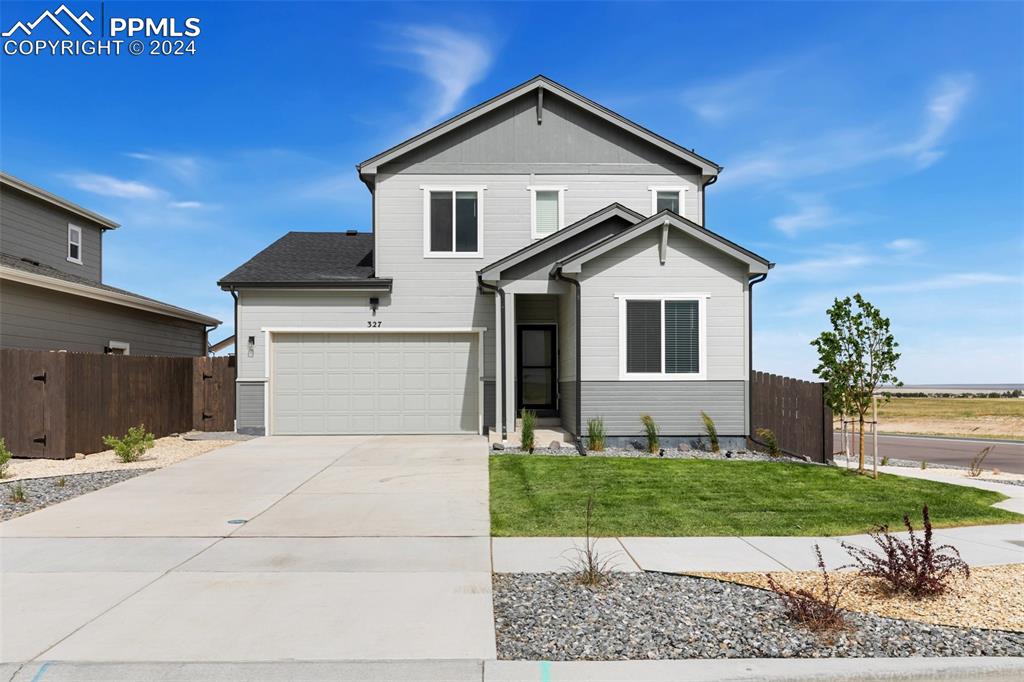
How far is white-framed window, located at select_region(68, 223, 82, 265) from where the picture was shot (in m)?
22.9

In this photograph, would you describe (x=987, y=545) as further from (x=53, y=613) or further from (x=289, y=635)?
(x=53, y=613)

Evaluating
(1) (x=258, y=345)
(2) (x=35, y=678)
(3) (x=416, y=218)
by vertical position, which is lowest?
(2) (x=35, y=678)

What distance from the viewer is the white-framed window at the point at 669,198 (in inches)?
707

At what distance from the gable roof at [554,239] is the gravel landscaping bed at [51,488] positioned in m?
7.49

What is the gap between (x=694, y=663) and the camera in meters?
4.48

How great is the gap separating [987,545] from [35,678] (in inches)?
326

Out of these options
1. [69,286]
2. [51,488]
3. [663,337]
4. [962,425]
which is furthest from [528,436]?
[962,425]

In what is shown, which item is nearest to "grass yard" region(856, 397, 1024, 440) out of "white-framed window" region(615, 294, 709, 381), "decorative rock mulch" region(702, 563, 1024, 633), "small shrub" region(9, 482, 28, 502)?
"white-framed window" region(615, 294, 709, 381)

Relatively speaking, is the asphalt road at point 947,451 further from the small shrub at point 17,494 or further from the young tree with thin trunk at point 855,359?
the small shrub at point 17,494

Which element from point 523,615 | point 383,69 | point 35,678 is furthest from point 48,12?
point 523,615

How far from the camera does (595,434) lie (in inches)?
570

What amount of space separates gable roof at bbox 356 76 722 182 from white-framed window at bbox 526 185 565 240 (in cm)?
215

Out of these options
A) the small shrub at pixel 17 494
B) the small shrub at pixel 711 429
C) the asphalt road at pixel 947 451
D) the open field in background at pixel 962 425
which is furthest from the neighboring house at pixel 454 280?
the open field in background at pixel 962 425

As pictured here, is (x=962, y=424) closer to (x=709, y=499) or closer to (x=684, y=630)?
(x=709, y=499)
